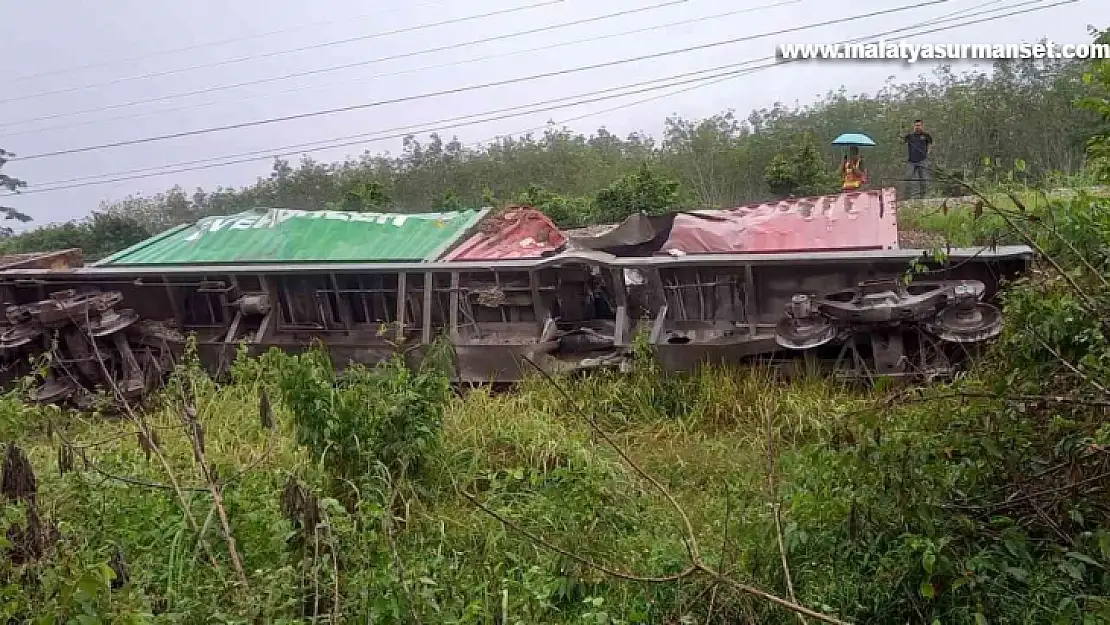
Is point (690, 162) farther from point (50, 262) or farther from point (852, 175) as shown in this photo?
point (50, 262)

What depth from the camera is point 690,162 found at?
722 inches

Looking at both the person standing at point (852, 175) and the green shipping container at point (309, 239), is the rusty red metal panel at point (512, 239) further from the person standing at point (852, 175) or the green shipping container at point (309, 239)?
the person standing at point (852, 175)

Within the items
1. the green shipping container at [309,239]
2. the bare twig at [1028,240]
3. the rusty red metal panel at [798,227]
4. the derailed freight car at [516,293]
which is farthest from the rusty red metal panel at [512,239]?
the bare twig at [1028,240]

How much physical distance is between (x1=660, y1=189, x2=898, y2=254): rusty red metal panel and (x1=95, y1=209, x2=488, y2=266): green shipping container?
2.54m

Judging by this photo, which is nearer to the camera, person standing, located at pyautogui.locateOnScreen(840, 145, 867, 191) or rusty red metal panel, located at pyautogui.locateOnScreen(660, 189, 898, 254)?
rusty red metal panel, located at pyautogui.locateOnScreen(660, 189, 898, 254)

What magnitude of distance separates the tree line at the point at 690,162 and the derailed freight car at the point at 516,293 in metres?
4.34

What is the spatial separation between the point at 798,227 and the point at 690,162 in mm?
11251

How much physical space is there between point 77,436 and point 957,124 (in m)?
15.9

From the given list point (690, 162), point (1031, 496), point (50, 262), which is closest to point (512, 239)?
point (50, 262)

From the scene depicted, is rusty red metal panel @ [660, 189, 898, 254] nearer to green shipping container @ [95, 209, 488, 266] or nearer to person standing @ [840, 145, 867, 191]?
green shipping container @ [95, 209, 488, 266]

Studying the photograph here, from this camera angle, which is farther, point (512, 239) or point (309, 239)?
point (309, 239)

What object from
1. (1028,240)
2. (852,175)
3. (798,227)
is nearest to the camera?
(1028,240)

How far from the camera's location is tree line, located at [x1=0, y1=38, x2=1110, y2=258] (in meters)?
13.2

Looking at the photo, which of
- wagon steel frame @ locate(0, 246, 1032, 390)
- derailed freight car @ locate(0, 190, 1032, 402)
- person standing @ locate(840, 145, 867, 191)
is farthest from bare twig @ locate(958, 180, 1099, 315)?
person standing @ locate(840, 145, 867, 191)
